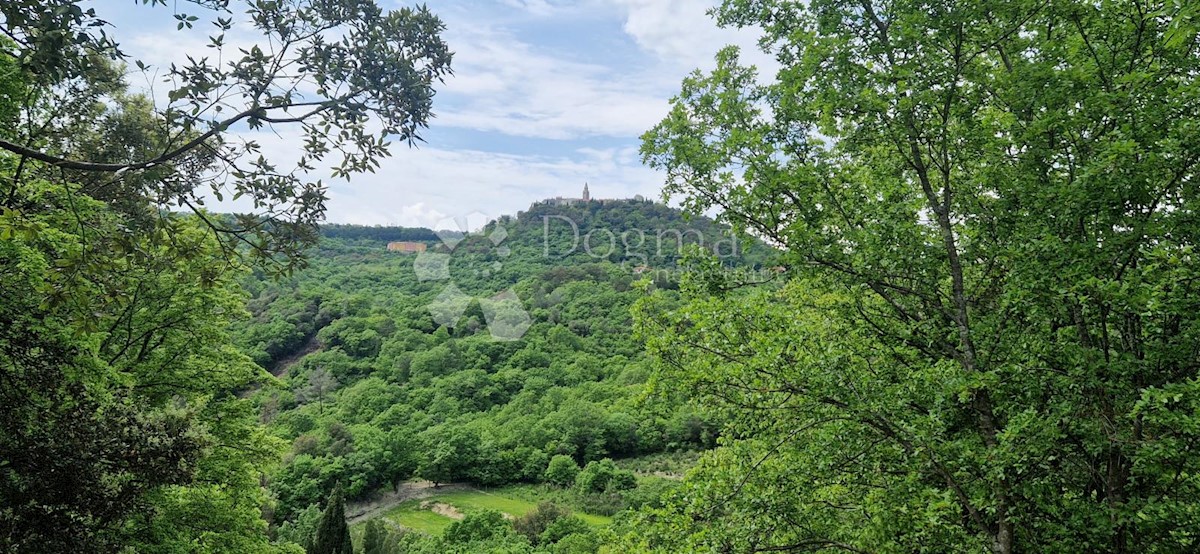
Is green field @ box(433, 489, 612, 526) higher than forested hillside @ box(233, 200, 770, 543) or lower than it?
lower

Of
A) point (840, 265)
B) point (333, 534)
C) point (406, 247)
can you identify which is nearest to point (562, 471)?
point (333, 534)

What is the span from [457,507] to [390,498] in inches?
262

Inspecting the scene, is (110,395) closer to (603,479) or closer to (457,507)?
(457,507)

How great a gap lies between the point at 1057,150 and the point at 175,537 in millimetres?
14486

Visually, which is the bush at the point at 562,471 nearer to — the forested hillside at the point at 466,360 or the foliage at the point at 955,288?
the forested hillside at the point at 466,360

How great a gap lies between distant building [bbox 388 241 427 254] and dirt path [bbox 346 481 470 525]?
64.9 meters

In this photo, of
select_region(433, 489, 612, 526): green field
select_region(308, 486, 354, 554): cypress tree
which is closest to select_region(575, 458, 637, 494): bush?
select_region(433, 489, 612, 526): green field

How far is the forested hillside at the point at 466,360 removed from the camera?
51969mm

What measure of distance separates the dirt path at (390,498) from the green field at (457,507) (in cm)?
87

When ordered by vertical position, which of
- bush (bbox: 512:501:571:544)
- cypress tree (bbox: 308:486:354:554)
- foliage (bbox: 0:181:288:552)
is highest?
foliage (bbox: 0:181:288:552)

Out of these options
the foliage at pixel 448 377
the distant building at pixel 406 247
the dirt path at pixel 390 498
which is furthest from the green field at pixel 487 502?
the distant building at pixel 406 247

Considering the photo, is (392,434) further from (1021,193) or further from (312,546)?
(1021,193)

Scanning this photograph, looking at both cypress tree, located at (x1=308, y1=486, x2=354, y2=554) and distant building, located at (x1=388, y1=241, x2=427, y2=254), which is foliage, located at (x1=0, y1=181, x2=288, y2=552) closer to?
cypress tree, located at (x1=308, y1=486, x2=354, y2=554)

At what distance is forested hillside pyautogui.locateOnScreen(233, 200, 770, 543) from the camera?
5197cm
